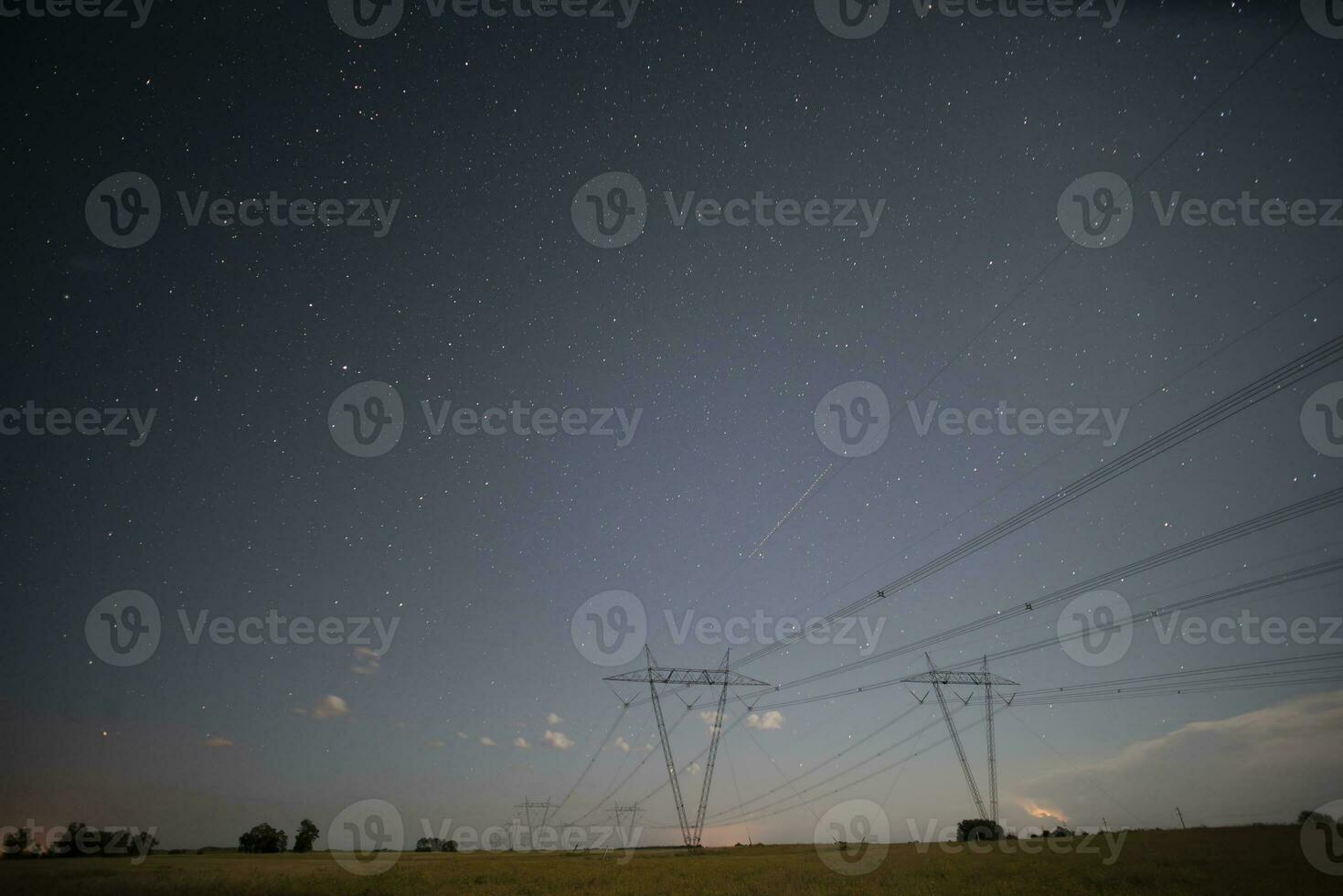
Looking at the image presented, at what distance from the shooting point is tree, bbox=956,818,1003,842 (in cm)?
6781

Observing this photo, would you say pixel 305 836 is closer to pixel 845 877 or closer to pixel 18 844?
pixel 18 844

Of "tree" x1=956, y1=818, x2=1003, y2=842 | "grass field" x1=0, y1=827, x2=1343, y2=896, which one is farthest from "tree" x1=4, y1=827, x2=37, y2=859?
"tree" x1=956, y1=818, x2=1003, y2=842

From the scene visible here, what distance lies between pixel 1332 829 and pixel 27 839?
102m

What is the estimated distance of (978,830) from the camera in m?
76.1

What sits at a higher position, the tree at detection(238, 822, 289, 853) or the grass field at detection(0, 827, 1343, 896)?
the grass field at detection(0, 827, 1343, 896)

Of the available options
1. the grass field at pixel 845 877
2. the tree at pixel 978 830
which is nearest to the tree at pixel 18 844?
the grass field at pixel 845 877

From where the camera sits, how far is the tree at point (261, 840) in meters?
101

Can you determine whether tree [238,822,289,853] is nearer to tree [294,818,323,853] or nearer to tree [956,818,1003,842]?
tree [294,818,323,853]

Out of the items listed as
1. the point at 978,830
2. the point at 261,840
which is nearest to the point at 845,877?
the point at 978,830

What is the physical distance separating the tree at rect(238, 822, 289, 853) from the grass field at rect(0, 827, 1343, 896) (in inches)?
2711

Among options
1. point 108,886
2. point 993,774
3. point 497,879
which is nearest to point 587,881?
point 497,879

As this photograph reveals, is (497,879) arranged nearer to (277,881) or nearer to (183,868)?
(277,881)

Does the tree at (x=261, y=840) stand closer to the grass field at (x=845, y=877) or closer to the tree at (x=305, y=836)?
the tree at (x=305, y=836)

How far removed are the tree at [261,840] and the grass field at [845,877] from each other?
68858mm
